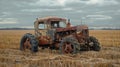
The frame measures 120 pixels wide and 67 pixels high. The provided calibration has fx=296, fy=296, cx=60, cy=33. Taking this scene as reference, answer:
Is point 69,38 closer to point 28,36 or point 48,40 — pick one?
point 48,40

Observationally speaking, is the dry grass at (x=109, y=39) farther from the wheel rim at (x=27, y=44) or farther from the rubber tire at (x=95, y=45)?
the wheel rim at (x=27, y=44)

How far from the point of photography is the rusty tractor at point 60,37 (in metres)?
16.5

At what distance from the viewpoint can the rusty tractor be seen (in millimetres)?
16469

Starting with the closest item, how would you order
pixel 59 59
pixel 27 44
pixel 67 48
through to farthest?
1. pixel 59 59
2. pixel 67 48
3. pixel 27 44

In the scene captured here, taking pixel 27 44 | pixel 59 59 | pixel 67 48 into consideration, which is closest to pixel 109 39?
pixel 27 44

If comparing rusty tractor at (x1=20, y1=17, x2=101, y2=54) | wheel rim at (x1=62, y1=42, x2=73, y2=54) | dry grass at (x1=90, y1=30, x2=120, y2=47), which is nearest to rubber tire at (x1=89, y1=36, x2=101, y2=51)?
rusty tractor at (x1=20, y1=17, x2=101, y2=54)

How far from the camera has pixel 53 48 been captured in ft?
61.8

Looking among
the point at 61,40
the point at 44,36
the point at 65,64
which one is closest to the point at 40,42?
the point at 44,36

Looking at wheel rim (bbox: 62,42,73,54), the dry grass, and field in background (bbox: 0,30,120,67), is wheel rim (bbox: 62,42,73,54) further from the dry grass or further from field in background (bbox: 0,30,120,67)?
the dry grass

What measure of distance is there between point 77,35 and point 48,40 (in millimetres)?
2049

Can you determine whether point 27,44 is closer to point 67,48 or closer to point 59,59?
point 67,48

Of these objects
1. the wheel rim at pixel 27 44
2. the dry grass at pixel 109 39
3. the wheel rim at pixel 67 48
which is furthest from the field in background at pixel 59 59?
the dry grass at pixel 109 39

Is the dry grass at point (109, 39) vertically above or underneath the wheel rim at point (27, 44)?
underneath

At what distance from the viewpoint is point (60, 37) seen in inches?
704
